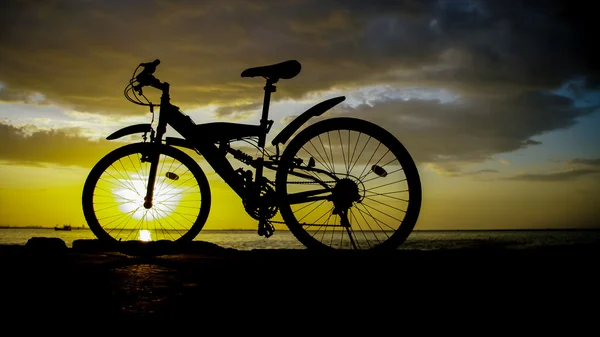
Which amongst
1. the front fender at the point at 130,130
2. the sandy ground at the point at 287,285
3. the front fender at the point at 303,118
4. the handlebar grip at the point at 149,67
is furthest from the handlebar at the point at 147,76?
the sandy ground at the point at 287,285

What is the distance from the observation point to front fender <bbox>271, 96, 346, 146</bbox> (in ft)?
14.7

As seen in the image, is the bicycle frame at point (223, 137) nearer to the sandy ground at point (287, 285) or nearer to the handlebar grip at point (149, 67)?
the handlebar grip at point (149, 67)

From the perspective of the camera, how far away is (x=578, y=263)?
369cm

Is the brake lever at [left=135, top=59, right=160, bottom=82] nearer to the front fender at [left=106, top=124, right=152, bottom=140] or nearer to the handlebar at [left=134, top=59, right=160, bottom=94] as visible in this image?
the handlebar at [left=134, top=59, right=160, bottom=94]

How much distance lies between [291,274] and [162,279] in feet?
2.89

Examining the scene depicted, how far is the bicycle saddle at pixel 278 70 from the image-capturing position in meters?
4.51

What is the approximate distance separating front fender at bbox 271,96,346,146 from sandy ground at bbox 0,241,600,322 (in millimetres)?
1249

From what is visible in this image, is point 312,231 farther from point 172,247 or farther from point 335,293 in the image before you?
point 335,293

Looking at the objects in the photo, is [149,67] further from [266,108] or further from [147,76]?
[266,108]

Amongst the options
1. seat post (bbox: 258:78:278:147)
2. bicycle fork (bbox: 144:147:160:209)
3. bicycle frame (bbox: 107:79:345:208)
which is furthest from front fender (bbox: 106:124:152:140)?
seat post (bbox: 258:78:278:147)

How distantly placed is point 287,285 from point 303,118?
2.17 meters

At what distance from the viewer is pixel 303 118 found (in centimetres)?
451

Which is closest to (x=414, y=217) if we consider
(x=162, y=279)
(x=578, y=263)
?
(x=578, y=263)

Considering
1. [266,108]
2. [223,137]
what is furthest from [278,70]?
[223,137]
